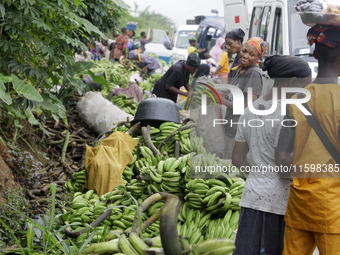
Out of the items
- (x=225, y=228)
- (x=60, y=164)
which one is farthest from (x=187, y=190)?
(x=60, y=164)

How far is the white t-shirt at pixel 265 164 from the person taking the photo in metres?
2.07

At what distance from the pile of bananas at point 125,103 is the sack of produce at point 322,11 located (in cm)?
495

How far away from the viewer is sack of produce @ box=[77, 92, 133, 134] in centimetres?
597

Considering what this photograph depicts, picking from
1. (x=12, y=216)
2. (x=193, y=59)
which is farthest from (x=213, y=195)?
(x=193, y=59)

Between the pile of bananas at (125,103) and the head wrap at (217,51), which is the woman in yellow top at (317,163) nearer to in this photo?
the pile of bananas at (125,103)

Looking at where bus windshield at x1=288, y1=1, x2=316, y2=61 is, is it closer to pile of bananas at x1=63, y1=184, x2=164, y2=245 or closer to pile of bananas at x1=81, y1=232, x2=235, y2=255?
pile of bananas at x1=63, y1=184, x2=164, y2=245

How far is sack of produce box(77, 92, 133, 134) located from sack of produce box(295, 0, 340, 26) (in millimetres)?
4430

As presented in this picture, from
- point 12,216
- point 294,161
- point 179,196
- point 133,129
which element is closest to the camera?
point 294,161

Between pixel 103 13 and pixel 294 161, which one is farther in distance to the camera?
pixel 103 13

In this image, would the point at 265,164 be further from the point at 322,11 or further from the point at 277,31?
the point at 277,31

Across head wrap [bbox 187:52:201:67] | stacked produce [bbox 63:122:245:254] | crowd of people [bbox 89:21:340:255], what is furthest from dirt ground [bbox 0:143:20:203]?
head wrap [bbox 187:52:201:67]

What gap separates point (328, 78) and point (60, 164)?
406 centimetres

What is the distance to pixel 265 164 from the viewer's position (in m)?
2.11

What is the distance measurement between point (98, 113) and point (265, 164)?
4285 millimetres
